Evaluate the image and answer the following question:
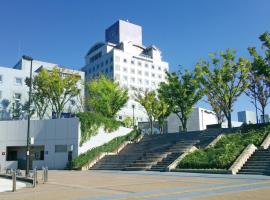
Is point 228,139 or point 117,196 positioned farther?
point 228,139

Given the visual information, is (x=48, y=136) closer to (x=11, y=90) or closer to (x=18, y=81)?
(x=11, y=90)

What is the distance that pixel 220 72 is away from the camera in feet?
134

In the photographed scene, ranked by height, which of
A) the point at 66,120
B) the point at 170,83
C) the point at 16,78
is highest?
the point at 16,78

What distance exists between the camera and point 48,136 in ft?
128

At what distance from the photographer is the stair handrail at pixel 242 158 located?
75.9 feet

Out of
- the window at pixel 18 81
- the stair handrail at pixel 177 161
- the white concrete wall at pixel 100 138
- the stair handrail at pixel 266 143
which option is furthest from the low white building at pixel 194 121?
the stair handrail at pixel 266 143

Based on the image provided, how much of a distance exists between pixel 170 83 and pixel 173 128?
23.5 meters

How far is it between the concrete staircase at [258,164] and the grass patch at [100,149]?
17.3 m

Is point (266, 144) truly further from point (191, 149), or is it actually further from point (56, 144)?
point (56, 144)

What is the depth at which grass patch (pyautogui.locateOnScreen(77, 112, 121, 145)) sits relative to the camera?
38378 mm

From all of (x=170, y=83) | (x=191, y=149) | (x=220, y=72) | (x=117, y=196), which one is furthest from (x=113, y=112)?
(x=117, y=196)

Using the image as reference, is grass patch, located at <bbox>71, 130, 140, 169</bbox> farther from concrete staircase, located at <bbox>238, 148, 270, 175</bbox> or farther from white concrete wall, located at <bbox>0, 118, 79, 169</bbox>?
concrete staircase, located at <bbox>238, 148, 270, 175</bbox>

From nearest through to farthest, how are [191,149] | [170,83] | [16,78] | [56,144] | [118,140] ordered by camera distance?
[191,149], [56,144], [118,140], [170,83], [16,78]

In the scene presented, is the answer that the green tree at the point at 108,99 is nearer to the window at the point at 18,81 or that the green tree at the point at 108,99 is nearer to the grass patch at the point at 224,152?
the window at the point at 18,81
